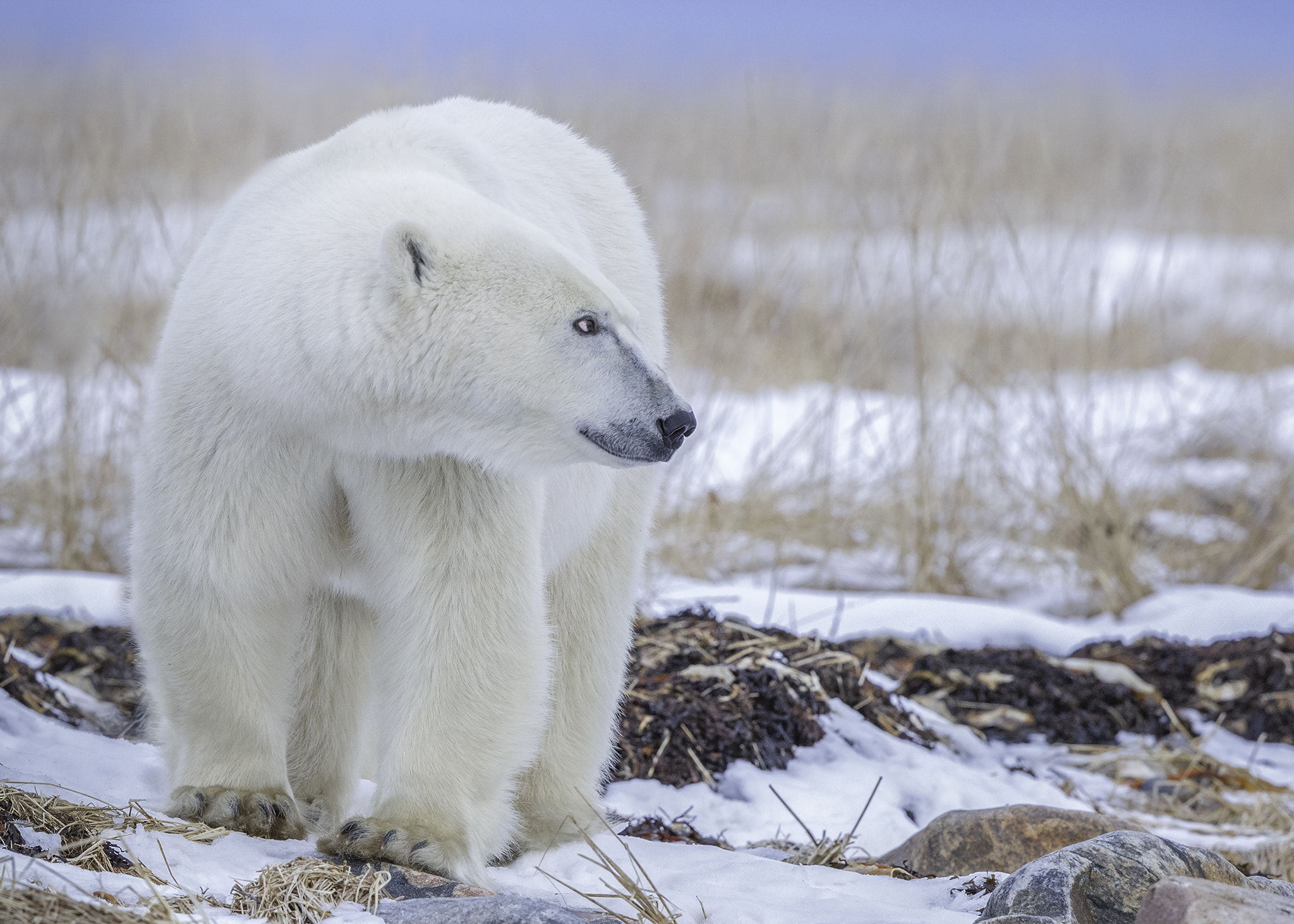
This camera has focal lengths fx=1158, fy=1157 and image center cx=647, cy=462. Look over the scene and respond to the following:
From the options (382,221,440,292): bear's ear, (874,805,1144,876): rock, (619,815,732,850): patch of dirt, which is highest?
(382,221,440,292): bear's ear

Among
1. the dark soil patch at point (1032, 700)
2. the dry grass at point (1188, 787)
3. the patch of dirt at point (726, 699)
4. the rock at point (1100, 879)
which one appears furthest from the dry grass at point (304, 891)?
the dark soil patch at point (1032, 700)

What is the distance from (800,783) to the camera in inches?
118

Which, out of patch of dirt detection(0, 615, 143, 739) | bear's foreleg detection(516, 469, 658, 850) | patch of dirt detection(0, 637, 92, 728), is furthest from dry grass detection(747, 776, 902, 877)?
patch of dirt detection(0, 637, 92, 728)

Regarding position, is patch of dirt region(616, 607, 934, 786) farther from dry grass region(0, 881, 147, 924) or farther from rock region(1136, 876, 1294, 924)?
dry grass region(0, 881, 147, 924)

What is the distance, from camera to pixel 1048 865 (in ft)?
5.86

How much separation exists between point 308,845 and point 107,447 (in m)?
3.06

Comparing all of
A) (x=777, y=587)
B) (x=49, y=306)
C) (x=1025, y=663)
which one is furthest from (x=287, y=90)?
(x=1025, y=663)

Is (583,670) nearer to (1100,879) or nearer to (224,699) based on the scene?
(224,699)

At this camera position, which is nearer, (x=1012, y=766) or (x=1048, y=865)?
(x=1048, y=865)

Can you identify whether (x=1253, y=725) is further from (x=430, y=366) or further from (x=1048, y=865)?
(x=430, y=366)

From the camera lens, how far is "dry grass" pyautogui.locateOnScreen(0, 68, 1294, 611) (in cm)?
474

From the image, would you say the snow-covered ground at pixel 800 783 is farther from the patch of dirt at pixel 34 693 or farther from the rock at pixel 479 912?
the patch of dirt at pixel 34 693

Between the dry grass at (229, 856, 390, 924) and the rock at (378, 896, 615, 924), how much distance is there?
86 millimetres

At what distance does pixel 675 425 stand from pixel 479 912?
796mm
